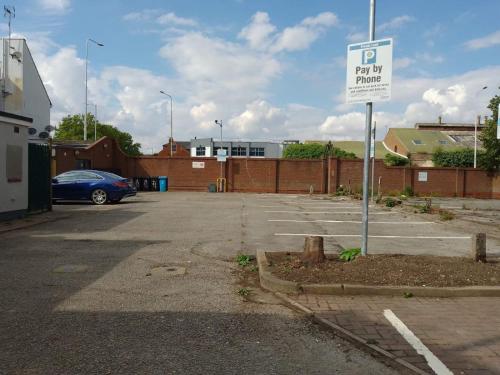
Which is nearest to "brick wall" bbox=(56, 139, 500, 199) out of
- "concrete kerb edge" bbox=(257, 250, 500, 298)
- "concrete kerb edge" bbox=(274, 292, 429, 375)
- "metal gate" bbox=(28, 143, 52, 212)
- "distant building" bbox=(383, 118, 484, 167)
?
"metal gate" bbox=(28, 143, 52, 212)

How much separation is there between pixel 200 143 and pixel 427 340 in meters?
103

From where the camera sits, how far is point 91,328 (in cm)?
475

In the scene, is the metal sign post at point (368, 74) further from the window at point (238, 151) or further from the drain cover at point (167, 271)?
the window at point (238, 151)

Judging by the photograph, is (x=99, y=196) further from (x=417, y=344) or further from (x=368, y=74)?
(x=417, y=344)

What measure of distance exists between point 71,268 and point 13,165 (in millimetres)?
6798

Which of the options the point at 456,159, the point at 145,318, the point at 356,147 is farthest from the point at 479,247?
the point at 356,147

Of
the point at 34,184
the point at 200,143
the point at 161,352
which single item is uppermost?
the point at 200,143

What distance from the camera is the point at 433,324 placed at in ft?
16.6

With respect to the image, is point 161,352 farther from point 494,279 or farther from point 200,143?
point 200,143

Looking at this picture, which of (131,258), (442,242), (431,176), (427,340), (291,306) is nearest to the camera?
(427,340)

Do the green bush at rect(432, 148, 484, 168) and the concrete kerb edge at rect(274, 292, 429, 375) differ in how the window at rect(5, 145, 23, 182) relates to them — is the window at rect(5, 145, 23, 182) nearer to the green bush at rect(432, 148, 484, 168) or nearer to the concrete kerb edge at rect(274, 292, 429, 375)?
the concrete kerb edge at rect(274, 292, 429, 375)

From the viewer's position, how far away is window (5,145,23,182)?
41.2 feet

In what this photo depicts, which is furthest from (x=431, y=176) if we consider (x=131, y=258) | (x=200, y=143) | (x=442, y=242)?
(x=200, y=143)

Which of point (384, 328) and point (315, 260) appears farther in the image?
point (315, 260)
